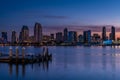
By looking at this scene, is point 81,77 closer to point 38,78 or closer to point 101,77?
point 101,77

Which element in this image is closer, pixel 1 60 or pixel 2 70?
pixel 2 70

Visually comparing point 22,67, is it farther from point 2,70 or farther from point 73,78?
point 73,78

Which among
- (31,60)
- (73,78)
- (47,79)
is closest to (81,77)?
(73,78)

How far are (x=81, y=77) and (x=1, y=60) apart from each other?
57.0 ft

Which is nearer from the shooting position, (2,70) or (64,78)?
(64,78)

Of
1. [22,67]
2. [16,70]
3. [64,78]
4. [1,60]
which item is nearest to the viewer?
[64,78]

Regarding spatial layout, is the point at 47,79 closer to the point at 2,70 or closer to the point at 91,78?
the point at 91,78

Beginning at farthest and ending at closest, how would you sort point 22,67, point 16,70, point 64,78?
point 22,67 < point 16,70 < point 64,78

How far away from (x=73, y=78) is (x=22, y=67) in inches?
→ 450

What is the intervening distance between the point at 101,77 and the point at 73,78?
3362 millimetres

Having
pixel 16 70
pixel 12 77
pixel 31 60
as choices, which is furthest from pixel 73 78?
pixel 31 60

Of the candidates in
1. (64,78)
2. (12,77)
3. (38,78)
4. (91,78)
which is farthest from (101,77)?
Answer: (12,77)

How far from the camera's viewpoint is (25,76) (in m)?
35.7

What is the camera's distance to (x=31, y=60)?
4916 centimetres
